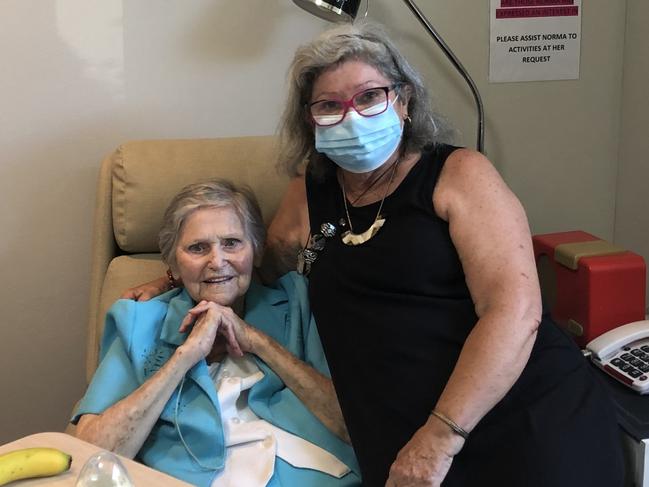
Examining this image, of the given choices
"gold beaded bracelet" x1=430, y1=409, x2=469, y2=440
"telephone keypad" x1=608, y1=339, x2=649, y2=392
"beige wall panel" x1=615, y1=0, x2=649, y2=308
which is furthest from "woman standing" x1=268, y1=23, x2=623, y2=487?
"beige wall panel" x1=615, y1=0, x2=649, y2=308

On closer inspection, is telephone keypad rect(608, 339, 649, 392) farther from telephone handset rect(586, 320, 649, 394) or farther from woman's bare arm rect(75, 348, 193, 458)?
woman's bare arm rect(75, 348, 193, 458)

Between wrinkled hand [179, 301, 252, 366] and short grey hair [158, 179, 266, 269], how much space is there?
0.18 m

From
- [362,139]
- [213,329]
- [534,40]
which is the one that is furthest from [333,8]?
[213,329]

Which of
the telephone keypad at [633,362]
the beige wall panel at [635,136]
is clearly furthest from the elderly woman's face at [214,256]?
the beige wall panel at [635,136]

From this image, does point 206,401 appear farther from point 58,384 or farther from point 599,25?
point 599,25

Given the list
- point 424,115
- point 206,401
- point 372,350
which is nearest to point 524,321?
point 372,350

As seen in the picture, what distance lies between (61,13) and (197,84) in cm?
41

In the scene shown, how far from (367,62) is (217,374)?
76cm

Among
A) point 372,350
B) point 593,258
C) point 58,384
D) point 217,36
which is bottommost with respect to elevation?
point 58,384

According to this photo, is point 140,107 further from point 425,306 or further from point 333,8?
point 425,306

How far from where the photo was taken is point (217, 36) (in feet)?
6.74

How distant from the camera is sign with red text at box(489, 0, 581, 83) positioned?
217cm

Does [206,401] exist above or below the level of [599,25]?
below

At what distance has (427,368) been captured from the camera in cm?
139
